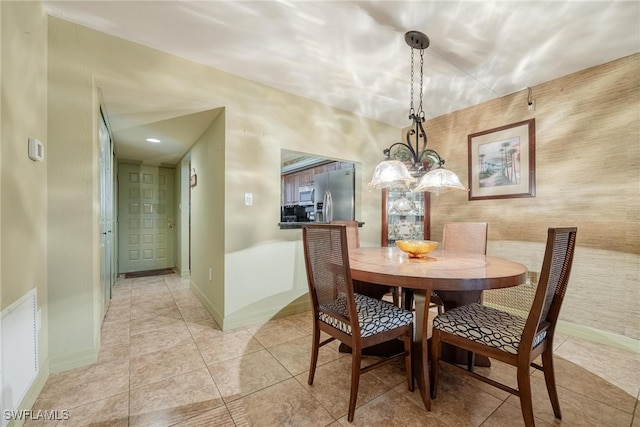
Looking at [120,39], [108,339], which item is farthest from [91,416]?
[120,39]

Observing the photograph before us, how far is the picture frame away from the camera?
272 centimetres

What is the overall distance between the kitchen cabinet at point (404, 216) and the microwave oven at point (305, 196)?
1798mm

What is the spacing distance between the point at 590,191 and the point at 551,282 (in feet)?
5.85

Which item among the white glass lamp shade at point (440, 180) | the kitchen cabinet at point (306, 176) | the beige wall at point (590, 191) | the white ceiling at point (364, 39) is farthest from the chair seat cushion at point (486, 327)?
the kitchen cabinet at point (306, 176)

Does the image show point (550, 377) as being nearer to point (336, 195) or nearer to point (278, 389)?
point (278, 389)

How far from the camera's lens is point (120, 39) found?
1985 mm

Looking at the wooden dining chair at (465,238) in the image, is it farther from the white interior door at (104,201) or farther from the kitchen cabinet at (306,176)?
the kitchen cabinet at (306,176)

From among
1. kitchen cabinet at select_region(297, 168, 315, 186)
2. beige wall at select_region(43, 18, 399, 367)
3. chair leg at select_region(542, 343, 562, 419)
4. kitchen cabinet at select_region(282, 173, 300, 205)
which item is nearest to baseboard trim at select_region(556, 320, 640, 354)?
chair leg at select_region(542, 343, 562, 419)

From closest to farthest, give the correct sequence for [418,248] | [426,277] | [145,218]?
[426,277], [418,248], [145,218]

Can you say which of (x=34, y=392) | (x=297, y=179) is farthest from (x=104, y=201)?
(x=297, y=179)

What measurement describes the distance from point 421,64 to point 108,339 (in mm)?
3537

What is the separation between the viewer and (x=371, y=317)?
58.7 inches

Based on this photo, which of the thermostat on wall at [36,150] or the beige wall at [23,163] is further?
the thermostat on wall at [36,150]

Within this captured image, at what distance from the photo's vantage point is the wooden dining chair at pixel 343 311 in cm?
137
